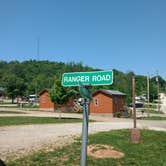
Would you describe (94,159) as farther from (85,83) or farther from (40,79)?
(40,79)

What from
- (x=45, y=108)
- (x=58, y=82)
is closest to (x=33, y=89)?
(x=45, y=108)

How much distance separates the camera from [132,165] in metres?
9.87

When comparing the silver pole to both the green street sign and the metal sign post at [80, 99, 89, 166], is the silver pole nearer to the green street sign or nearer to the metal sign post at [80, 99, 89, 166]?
→ the metal sign post at [80, 99, 89, 166]

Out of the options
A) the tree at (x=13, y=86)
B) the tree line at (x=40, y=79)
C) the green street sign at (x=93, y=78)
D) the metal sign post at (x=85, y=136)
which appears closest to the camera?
the metal sign post at (x=85, y=136)

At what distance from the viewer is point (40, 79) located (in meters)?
109

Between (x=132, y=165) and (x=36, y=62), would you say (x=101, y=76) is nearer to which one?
(x=132, y=165)

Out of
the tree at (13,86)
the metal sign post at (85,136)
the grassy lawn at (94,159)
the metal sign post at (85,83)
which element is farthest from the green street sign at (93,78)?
the tree at (13,86)

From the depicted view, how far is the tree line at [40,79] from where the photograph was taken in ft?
266

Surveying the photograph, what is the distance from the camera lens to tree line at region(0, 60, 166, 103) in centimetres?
8119

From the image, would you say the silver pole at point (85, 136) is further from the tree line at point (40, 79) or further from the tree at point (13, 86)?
the tree at point (13, 86)

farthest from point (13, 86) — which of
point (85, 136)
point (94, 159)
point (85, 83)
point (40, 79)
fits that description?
point (85, 136)

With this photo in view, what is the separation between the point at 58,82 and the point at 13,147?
76.1 ft

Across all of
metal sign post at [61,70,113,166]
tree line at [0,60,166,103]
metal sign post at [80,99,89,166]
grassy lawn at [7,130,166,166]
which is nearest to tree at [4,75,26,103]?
tree line at [0,60,166,103]

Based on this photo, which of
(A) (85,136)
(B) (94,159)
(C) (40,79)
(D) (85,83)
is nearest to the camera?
(A) (85,136)
